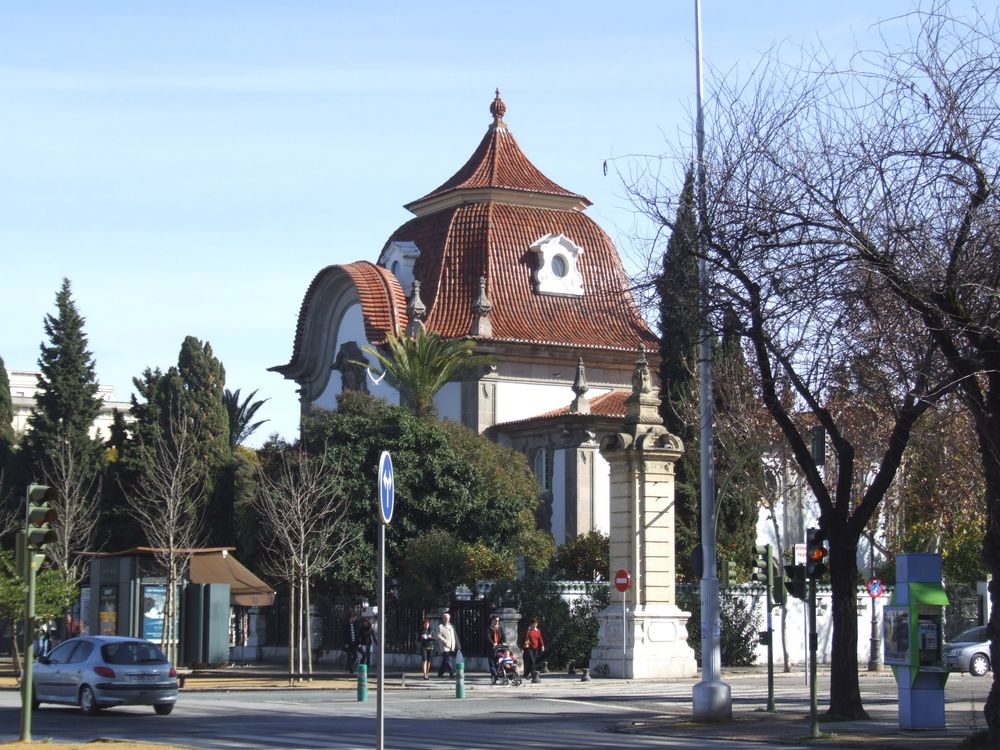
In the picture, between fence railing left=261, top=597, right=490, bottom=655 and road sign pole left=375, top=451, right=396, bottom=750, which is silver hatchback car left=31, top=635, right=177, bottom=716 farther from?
fence railing left=261, top=597, right=490, bottom=655

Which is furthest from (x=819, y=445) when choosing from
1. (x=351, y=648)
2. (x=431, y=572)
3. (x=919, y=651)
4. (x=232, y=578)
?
(x=232, y=578)

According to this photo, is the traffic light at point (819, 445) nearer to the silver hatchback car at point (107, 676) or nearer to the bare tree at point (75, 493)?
the silver hatchback car at point (107, 676)

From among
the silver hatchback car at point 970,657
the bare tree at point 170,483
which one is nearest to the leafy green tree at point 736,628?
the silver hatchback car at point 970,657

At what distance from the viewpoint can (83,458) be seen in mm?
55938

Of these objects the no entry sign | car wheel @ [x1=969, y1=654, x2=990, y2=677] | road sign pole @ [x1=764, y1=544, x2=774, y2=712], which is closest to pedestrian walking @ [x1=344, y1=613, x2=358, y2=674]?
the no entry sign

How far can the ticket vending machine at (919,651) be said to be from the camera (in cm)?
2109

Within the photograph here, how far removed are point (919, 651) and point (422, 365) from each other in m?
33.0

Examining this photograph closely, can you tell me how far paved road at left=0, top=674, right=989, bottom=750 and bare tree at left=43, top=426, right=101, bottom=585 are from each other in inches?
732

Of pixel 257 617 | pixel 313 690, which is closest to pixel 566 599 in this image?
pixel 313 690

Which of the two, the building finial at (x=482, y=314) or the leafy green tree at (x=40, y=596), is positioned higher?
the building finial at (x=482, y=314)

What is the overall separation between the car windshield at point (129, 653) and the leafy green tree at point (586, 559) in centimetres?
2292

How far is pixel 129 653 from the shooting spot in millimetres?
25375

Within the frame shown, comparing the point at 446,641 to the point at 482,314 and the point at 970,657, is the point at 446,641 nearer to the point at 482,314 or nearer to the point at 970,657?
the point at 970,657

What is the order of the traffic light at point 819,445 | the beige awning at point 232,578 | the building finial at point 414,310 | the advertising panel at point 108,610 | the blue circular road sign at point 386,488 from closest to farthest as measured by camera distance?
1. the blue circular road sign at point 386,488
2. the traffic light at point 819,445
3. the advertising panel at point 108,610
4. the beige awning at point 232,578
5. the building finial at point 414,310
